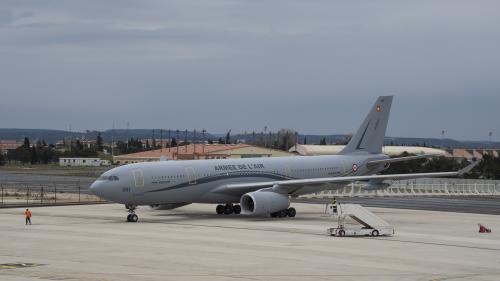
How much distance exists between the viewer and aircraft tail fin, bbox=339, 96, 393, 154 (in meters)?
63.6

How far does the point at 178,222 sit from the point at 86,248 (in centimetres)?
1428

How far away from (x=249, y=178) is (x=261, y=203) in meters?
4.49

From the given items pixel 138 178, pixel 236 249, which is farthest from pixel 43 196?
pixel 236 249

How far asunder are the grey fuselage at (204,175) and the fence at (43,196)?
13.5 metres

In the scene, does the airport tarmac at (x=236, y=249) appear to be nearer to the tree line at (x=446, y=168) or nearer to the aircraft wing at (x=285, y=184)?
the aircraft wing at (x=285, y=184)

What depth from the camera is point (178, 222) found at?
51.4 m

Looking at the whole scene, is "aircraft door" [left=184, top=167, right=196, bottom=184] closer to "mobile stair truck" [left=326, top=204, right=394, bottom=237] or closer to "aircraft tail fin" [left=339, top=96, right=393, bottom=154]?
"mobile stair truck" [left=326, top=204, right=394, bottom=237]

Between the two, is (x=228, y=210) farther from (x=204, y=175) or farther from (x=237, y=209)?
(x=204, y=175)

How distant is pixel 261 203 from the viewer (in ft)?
173

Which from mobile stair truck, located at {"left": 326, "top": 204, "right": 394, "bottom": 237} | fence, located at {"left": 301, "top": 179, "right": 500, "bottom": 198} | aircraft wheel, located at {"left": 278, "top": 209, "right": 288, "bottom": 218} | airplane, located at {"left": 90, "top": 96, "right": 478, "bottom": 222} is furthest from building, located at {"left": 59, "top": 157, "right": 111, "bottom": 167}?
mobile stair truck, located at {"left": 326, "top": 204, "right": 394, "bottom": 237}

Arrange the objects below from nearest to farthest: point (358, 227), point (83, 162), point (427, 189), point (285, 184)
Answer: point (358, 227), point (285, 184), point (427, 189), point (83, 162)

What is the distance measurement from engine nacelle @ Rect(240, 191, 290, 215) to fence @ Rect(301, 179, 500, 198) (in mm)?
23329

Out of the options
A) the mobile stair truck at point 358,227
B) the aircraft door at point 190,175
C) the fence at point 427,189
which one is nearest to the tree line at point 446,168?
the fence at point 427,189

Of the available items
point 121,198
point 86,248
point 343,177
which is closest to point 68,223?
point 121,198
